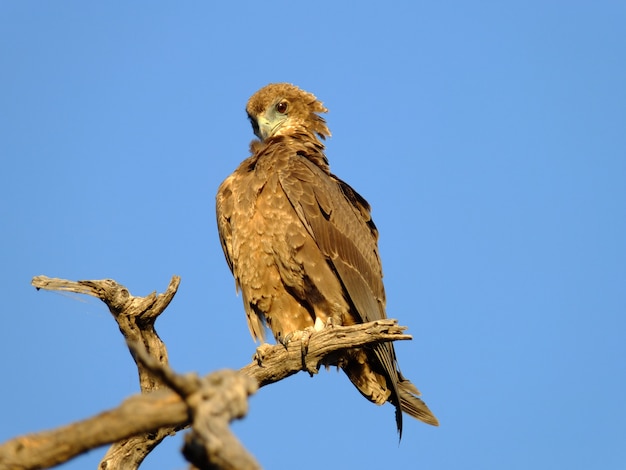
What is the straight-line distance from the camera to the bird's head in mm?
9461

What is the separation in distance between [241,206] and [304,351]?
5.21ft

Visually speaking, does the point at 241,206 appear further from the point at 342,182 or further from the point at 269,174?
the point at 342,182

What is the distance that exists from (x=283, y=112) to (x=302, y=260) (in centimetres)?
226

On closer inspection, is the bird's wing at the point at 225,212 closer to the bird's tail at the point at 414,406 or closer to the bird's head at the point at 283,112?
the bird's head at the point at 283,112

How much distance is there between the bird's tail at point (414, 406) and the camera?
800 cm

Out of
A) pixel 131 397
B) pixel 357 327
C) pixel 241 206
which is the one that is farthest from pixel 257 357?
pixel 131 397

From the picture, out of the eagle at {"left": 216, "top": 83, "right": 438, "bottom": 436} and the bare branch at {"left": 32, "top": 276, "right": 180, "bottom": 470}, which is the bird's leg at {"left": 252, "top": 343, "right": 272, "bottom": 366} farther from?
the bare branch at {"left": 32, "top": 276, "right": 180, "bottom": 470}

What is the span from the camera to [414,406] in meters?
8.03

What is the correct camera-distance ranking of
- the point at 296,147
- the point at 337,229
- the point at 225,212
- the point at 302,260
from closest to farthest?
1. the point at 302,260
2. the point at 337,229
3. the point at 225,212
4. the point at 296,147

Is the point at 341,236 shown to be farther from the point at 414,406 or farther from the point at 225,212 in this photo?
the point at 414,406

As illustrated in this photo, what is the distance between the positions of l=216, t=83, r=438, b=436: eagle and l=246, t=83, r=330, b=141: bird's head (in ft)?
3.31

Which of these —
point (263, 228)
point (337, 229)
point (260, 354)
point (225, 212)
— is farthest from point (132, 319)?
point (337, 229)

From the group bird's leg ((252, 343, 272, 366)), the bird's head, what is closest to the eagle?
bird's leg ((252, 343, 272, 366))

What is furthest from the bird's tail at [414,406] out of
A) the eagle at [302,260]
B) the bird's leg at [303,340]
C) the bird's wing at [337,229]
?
the bird's leg at [303,340]
